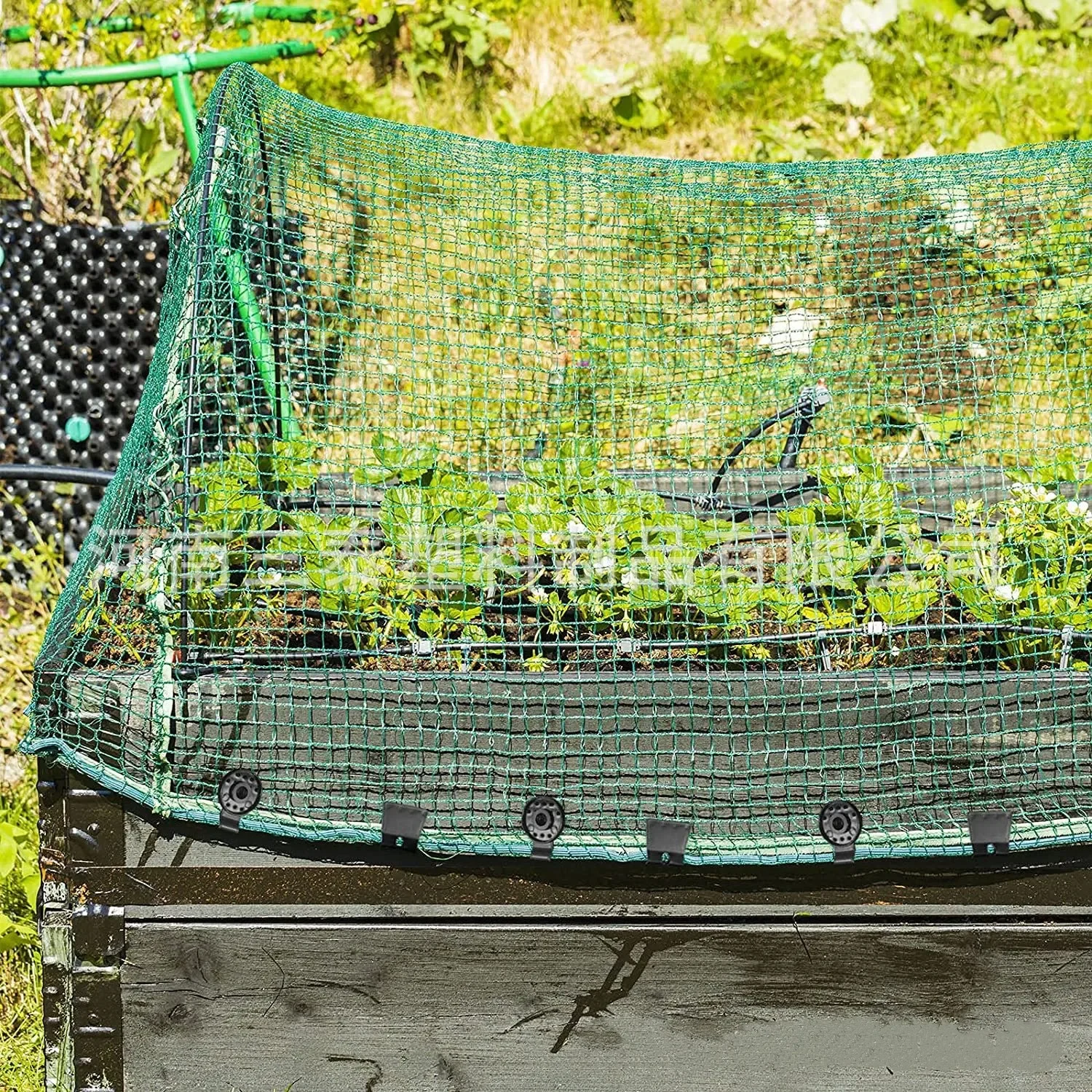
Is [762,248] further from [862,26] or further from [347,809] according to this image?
[862,26]

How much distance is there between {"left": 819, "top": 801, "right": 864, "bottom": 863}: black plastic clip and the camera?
1.86 m

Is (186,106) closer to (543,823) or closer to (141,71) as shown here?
(141,71)

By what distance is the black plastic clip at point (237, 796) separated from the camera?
1.86 metres

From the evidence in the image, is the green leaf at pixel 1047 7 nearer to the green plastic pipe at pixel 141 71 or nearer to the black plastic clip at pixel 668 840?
the green plastic pipe at pixel 141 71

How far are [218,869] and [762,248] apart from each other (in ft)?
4.99

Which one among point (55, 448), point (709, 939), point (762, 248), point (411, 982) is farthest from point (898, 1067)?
point (55, 448)

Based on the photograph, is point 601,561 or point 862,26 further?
point 862,26

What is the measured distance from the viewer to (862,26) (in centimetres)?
521

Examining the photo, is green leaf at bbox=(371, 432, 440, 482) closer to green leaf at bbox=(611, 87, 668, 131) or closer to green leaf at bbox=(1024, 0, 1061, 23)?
green leaf at bbox=(611, 87, 668, 131)

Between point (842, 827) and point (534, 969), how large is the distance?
1.62 feet

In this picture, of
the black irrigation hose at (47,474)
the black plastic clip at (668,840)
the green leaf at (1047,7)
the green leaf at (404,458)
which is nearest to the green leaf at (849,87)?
the green leaf at (1047,7)

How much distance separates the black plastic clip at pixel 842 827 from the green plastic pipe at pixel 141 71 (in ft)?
7.66

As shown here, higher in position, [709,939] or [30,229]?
[30,229]

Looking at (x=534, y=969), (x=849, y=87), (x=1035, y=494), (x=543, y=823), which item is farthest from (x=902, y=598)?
(x=849, y=87)
